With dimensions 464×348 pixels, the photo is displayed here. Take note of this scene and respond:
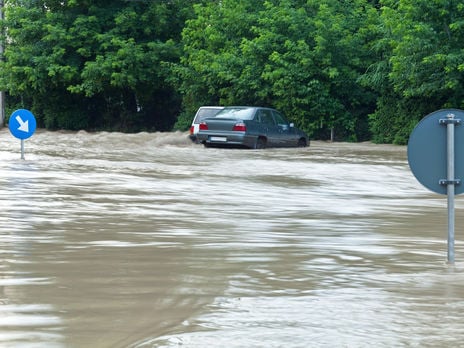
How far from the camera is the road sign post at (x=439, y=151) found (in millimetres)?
9930

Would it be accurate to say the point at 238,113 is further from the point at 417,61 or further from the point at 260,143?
the point at 417,61

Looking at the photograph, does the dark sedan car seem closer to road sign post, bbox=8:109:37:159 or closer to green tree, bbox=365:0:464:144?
green tree, bbox=365:0:464:144

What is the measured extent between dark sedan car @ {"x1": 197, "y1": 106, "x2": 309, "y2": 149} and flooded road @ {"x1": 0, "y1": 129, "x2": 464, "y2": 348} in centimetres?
1238

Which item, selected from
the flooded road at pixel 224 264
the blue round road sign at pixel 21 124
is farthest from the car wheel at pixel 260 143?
the flooded road at pixel 224 264

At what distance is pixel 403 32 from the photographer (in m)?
37.0

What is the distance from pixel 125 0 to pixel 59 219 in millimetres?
38989

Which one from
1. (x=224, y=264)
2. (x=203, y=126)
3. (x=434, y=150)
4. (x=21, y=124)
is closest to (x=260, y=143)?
(x=203, y=126)

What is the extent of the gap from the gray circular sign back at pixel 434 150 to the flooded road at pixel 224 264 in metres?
0.78

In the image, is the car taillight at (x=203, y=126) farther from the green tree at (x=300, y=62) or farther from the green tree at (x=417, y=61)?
the green tree at (x=300, y=62)

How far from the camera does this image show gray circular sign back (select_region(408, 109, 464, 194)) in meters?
9.95

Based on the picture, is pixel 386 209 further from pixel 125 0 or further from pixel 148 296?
pixel 125 0

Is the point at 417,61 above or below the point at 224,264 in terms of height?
above

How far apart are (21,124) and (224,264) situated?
16848 millimetres

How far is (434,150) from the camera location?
32.8 ft
